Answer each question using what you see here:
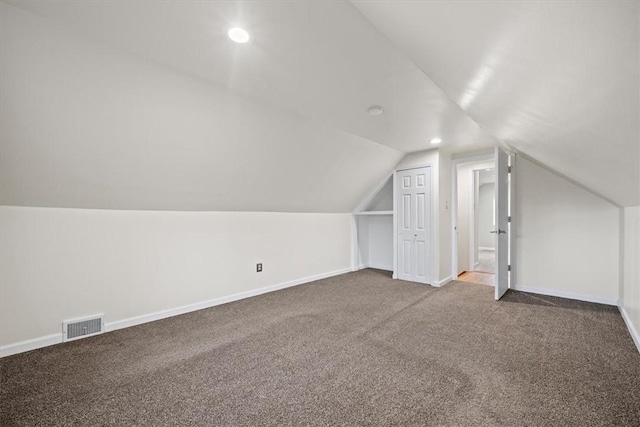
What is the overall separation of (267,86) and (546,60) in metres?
1.85

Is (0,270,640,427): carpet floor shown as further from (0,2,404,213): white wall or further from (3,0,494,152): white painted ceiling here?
(3,0,494,152): white painted ceiling

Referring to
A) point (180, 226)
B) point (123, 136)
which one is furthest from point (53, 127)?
point (180, 226)

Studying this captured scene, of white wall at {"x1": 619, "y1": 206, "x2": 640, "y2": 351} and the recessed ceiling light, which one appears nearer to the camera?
the recessed ceiling light

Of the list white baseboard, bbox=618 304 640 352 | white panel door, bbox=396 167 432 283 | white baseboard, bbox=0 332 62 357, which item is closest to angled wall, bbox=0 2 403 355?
white baseboard, bbox=0 332 62 357

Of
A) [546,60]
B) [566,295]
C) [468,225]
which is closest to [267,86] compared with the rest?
[546,60]

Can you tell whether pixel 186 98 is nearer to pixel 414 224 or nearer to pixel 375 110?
pixel 375 110

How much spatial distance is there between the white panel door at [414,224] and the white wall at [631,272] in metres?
2.04

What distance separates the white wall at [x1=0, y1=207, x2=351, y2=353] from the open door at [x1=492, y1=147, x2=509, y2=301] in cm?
291

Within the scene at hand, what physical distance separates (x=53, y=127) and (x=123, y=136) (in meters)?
0.41

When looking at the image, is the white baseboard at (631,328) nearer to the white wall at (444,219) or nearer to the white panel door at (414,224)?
the white wall at (444,219)

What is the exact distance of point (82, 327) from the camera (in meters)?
2.50

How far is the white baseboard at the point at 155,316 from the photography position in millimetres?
2219

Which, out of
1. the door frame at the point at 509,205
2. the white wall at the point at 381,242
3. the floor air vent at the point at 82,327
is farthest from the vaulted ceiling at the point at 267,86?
the white wall at the point at 381,242

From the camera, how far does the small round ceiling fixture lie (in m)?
2.61
